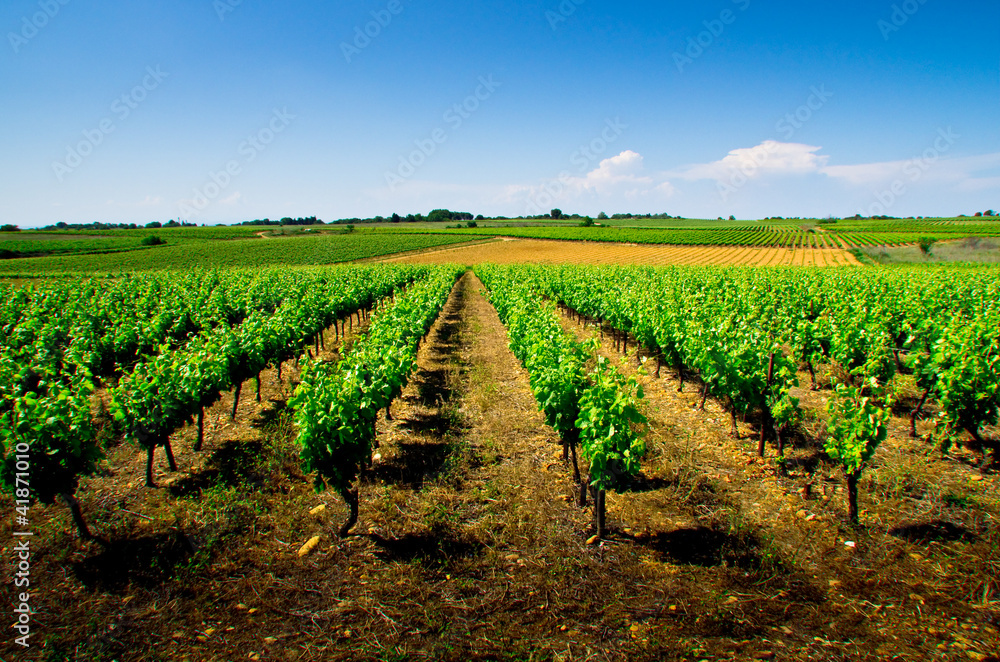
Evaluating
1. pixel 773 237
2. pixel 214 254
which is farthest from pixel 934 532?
pixel 773 237

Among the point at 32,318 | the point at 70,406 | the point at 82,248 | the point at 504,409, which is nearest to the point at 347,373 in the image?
the point at 70,406

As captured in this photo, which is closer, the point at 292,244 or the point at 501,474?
the point at 501,474

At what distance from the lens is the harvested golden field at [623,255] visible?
169 feet

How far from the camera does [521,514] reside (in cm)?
611

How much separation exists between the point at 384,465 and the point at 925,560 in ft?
24.7

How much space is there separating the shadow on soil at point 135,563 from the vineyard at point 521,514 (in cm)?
3

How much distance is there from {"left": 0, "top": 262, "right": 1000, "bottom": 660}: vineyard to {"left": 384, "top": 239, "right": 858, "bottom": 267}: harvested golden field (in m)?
44.9

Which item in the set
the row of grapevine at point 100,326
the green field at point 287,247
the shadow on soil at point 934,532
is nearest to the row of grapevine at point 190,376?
the row of grapevine at point 100,326

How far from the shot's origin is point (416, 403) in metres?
10.5

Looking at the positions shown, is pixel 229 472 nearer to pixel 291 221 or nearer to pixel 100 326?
pixel 100 326

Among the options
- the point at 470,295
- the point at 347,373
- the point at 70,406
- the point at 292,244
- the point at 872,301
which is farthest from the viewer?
the point at 292,244

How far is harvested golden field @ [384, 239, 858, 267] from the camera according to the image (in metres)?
51.6

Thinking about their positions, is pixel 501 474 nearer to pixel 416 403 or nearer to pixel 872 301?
pixel 416 403

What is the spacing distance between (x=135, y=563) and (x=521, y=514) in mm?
4840
